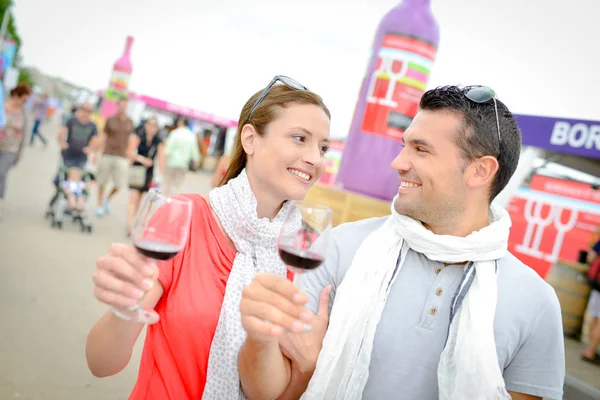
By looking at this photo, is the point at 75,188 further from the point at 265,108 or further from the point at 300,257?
the point at 300,257

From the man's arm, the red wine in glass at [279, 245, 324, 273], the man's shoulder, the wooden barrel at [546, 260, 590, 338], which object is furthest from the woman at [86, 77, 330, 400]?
the wooden barrel at [546, 260, 590, 338]

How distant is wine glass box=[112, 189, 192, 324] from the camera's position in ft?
4.27

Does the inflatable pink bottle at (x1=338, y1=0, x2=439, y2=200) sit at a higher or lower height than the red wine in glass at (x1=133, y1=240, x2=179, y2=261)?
higher

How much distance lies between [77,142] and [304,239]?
6.45m

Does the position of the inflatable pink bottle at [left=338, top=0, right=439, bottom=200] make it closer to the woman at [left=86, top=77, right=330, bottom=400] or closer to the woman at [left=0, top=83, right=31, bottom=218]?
the woman at [left=0, top=83, right=31, bottom=218]

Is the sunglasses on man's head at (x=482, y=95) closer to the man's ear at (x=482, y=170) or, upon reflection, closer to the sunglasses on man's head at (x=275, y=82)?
the man's ear at (x=482, y=170)

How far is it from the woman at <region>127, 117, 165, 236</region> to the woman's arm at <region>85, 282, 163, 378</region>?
237 inches

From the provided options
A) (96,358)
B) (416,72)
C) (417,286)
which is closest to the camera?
(96,358)

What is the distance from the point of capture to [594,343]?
236 inches


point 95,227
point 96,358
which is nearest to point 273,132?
point 96,358

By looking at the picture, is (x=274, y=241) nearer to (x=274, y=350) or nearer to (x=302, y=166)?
(x=302, y=166)

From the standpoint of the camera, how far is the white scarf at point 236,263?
176cm

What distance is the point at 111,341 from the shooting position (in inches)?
63.3

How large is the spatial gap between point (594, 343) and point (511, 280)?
525 centimetres
